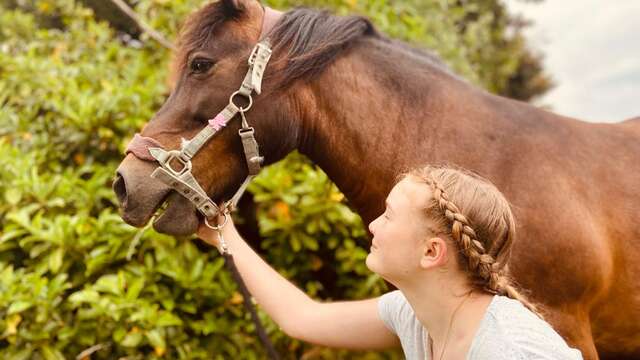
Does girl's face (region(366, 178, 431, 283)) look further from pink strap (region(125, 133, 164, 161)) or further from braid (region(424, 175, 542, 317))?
pink strap (region(125, 133, 164, 161))

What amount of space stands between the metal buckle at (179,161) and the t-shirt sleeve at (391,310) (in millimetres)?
715

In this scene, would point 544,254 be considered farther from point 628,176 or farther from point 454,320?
point 454,320

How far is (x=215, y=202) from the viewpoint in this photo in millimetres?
1838

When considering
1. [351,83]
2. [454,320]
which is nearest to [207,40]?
[351,83]

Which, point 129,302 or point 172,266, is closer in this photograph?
point 129,302

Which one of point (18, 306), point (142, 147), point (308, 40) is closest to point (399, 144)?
point (308, 40)

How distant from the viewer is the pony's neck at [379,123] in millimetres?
1908

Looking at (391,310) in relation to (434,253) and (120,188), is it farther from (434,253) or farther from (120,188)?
(120,188)

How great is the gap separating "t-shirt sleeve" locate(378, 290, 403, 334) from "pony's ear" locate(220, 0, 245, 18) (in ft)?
3.41

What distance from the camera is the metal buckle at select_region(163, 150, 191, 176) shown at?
1.72 meters

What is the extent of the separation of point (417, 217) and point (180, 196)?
33.3 inches

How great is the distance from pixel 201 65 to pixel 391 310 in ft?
3.19

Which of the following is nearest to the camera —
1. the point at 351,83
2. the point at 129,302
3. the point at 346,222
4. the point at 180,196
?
the point at 180,196

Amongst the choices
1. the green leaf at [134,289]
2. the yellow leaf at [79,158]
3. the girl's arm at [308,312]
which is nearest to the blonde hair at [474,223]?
the girl's arm at [308,312]
